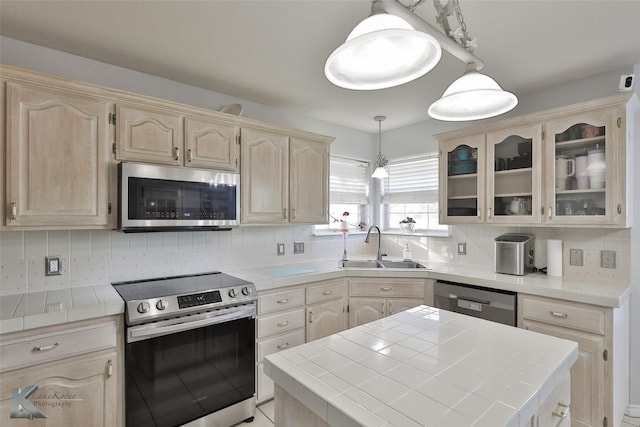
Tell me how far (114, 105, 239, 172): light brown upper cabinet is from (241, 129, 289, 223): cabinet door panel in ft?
0.40

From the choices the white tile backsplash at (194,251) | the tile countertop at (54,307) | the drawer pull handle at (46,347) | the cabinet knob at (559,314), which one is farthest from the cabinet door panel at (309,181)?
the cabinet knob at (559,314)

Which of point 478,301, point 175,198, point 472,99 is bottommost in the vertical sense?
point 478,301

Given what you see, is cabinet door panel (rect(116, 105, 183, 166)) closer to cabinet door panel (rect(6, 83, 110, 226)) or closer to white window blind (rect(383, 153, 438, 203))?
cabinet door panel (rect(6, 83, 110, 226))

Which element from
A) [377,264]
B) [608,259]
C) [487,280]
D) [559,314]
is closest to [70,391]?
[377,264]

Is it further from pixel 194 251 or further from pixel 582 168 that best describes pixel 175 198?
pixel 582 168

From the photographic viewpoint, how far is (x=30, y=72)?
1726 mm

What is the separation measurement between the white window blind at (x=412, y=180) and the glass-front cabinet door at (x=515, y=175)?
0.81 m

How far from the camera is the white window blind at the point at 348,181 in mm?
3746

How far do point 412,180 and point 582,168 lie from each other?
166 cm

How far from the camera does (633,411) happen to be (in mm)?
2289

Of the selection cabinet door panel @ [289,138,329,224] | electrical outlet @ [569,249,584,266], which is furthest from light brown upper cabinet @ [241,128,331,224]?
electrical outlet @ [569,249,584,266]

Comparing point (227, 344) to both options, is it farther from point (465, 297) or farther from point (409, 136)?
point (409, 136)

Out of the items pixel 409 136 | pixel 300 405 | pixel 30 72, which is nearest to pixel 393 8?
pixel 300 405

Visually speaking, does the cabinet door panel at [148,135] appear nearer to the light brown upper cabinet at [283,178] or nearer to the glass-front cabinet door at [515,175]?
the light brown upper cabinet at [283,178]
